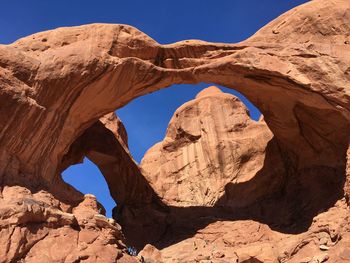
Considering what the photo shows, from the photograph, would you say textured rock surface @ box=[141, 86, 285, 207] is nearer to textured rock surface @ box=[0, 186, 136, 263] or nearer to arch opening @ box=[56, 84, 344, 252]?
arch opening @ box=[56, 84, 344, 252]

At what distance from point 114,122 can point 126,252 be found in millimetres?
8910

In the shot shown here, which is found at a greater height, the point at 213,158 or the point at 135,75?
the point at 135,75

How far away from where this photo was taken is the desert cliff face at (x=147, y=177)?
12305 mm

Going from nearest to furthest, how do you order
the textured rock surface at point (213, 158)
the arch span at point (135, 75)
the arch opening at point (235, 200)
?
the arch span at point (135, 75)
the arch opening at point (235, 200)
the textured rock surface at point (213, 158)

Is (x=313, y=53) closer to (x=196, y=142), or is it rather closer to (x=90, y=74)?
(x=90, y=74)

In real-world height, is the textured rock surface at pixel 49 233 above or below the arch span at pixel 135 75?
below

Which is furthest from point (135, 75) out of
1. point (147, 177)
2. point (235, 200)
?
point (235, 200)

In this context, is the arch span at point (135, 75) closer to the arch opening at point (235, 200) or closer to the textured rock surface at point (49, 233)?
the arch opening at point (235, 200)

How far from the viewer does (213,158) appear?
2178 cm

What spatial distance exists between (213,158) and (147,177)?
2951 mm

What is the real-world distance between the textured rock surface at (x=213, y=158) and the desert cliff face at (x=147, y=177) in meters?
0.09

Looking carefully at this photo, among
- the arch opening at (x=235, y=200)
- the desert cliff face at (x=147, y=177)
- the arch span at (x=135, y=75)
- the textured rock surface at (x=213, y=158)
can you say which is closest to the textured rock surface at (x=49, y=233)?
the desert cliff face at (x=147, y=177)

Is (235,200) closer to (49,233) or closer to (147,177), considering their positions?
(147,177)

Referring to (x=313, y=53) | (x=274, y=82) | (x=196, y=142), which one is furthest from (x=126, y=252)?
(x=196, y=142)
